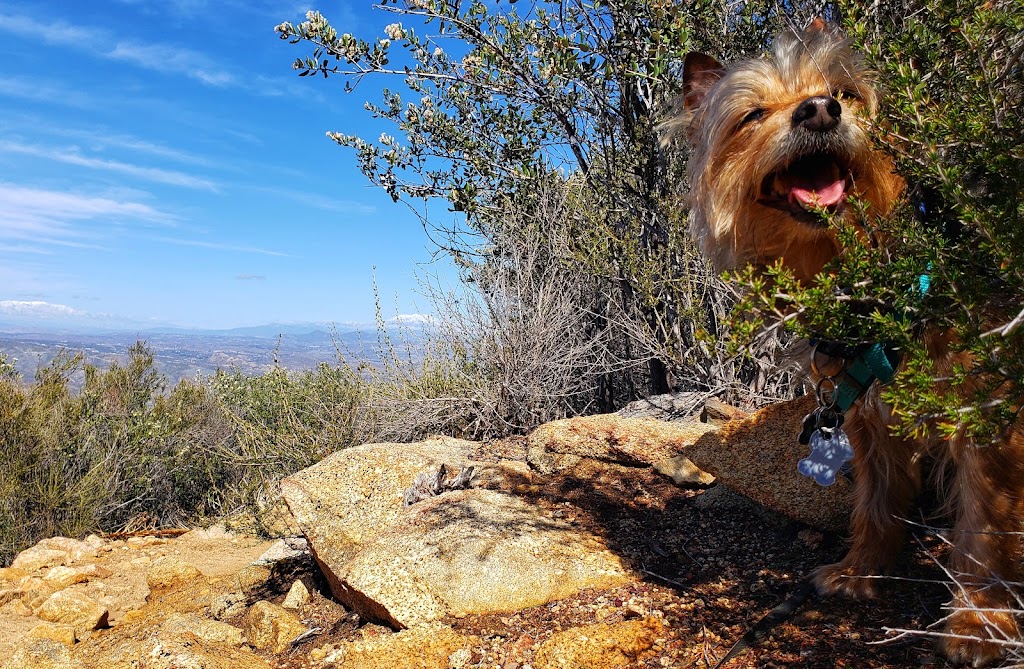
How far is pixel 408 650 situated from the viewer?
262 centimetres

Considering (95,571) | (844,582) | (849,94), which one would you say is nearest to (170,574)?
(95,571)

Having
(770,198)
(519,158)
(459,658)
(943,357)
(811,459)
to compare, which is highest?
(519,158)

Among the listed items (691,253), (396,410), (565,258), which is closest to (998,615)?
(691,253)

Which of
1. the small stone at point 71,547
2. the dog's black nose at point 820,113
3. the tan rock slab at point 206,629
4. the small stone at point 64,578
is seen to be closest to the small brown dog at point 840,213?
the dog's black nose at point 820,113

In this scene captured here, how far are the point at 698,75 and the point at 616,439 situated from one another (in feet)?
7.02

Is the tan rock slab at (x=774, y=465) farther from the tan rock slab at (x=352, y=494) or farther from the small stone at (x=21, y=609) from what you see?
the small stone at (x=21, y=609)

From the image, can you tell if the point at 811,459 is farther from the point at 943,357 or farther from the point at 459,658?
the point at 459,658

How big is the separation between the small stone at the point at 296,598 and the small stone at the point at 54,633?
1.01 meters

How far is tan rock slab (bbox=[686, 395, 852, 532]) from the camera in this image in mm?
3150

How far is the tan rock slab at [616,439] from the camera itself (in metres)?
4.10

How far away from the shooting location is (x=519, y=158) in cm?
638

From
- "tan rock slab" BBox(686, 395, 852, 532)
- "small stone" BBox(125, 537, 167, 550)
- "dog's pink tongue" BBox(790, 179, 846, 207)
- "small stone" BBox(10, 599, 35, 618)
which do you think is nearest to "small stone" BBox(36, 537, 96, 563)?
"small stone" BBox(125, 537, 167, 550)

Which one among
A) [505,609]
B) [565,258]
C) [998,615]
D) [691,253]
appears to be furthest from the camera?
[565,258]

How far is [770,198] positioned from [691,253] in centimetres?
295
